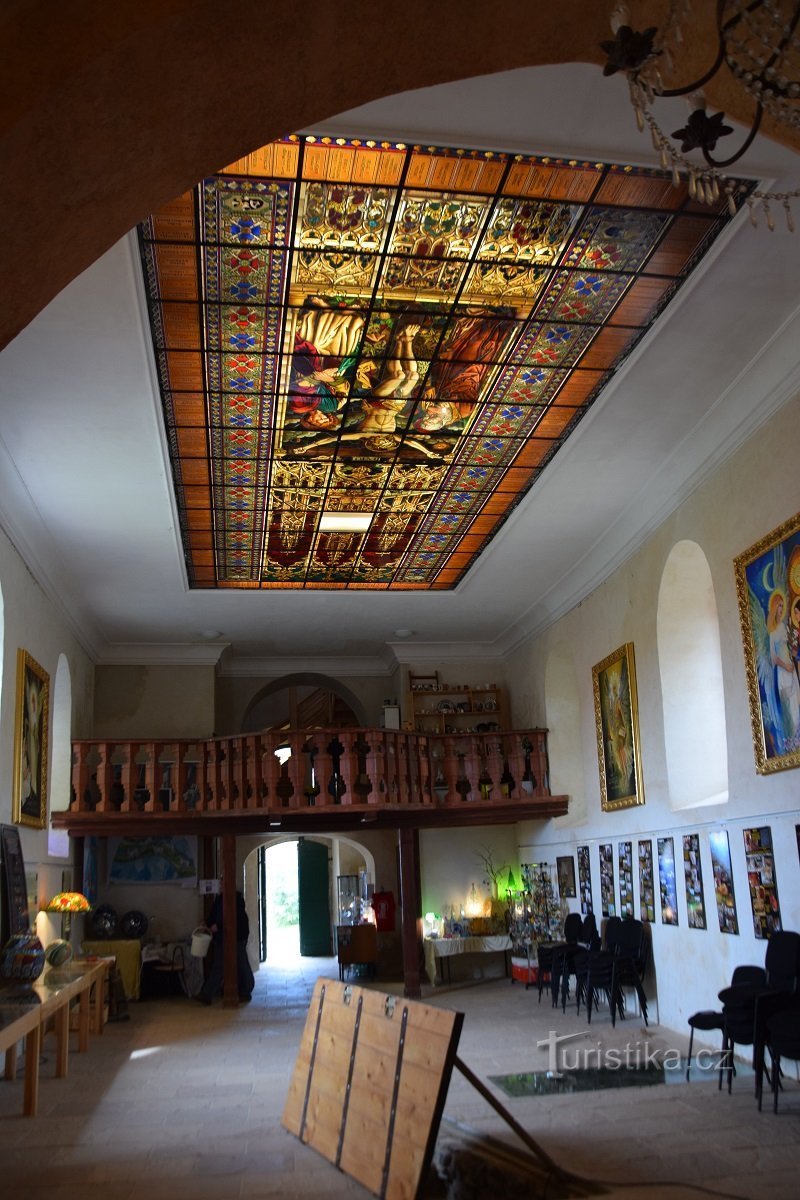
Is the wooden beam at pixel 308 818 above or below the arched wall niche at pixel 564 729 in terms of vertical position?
below

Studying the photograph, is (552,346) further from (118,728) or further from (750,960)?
(118,728)

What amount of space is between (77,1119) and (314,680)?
475 inches

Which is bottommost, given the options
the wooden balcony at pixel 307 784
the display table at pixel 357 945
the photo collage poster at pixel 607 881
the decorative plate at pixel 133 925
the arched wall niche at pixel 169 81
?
the display table at pixel 357 945

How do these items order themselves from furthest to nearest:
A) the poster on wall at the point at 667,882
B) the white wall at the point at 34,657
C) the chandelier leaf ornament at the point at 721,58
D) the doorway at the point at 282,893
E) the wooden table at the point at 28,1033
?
the doorway at the point at 282,893
the poster on wall at the point at 667,882
the white wall at the point at 34,657
the wooden table at the point at 28,1033
the chandelier leaf ornament at the point at 721,58

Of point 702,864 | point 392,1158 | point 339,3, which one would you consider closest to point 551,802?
point 702,864

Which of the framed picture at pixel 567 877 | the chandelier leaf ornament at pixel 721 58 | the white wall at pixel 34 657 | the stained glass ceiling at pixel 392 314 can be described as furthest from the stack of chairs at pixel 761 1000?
the white wall at pixel 34 657

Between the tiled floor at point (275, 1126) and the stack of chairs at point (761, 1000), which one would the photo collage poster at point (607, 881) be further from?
the stack of chairs at point (761, 1000)

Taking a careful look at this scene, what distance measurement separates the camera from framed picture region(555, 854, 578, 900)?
15000 millimetres

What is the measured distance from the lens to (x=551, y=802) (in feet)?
50.2

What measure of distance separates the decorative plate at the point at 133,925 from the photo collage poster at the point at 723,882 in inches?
392

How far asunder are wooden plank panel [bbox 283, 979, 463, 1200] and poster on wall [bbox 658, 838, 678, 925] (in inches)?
189

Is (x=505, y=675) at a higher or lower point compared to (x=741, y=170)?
lower

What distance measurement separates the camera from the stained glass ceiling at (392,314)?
6859mm

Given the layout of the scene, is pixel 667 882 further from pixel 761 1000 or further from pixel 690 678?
pixel 761 1000
